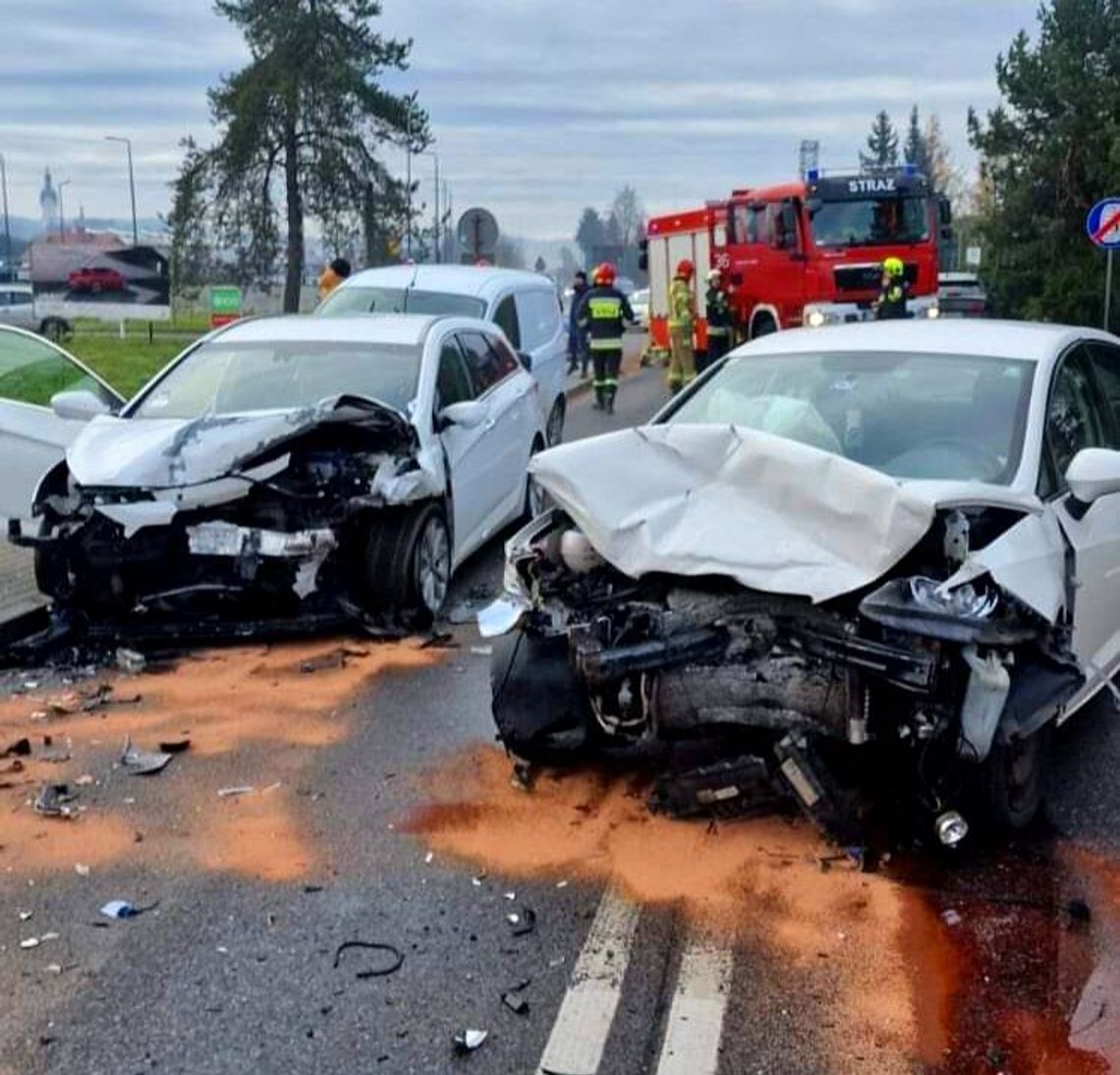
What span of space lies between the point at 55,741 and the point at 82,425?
10.5ft

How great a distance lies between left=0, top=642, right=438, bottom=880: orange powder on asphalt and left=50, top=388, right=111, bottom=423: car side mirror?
1.73 m

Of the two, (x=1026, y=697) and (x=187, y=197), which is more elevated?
(x=187, y=197)

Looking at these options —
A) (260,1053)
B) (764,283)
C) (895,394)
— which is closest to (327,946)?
(260,1053)

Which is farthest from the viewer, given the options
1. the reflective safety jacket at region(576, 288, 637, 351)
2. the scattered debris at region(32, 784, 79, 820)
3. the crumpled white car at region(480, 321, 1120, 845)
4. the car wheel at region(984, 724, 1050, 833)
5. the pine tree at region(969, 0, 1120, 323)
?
the pine tree at region(969, 0, 1120, 323)

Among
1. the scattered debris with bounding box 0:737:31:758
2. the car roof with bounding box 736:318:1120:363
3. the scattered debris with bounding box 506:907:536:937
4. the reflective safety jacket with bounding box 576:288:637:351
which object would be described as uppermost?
the reflective safety jacket with bounding box 576:288:637:351

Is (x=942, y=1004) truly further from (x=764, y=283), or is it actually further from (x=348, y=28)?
(x=348, y=28)

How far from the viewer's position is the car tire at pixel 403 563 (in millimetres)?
7504

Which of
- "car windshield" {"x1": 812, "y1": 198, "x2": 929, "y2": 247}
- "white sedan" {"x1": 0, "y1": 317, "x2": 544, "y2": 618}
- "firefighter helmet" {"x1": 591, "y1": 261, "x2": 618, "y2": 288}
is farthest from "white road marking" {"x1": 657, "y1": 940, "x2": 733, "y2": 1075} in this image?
"car windshield" {"x1": 812, "y1": 198, "x2": 929, "y2": 247}

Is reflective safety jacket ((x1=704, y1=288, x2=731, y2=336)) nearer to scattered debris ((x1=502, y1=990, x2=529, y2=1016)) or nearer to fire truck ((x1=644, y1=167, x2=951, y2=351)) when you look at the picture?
fire truck ((x1=644, y1=167, x2=951, y2=351))

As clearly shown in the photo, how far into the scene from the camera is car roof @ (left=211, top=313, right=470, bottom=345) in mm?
8898

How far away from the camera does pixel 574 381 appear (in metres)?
26.1

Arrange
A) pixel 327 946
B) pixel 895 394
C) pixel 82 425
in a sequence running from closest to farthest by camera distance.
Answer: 1. pixel 327 946
2. pixel 895 394
3. pixel 82 425

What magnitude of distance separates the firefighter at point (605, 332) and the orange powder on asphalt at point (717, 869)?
14.4m

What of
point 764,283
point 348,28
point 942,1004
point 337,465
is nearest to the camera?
point 942,1004
